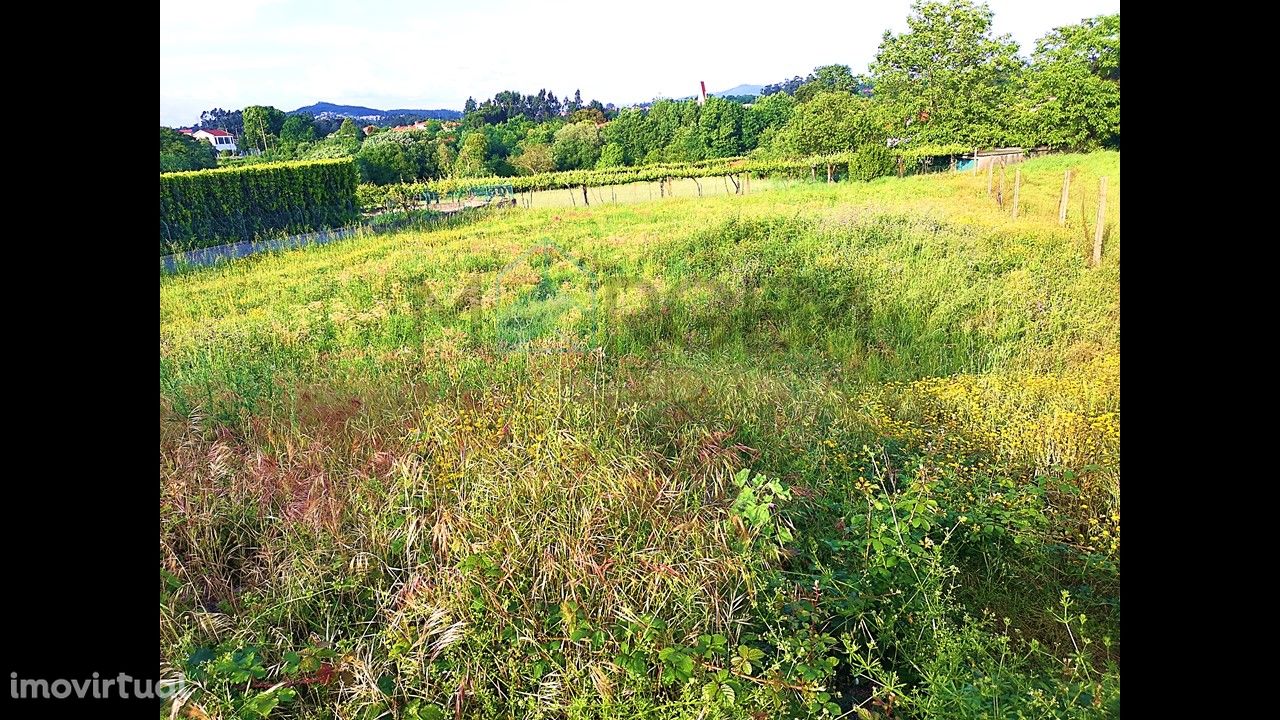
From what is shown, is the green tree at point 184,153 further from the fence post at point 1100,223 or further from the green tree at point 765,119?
the fence post at point 1100,223

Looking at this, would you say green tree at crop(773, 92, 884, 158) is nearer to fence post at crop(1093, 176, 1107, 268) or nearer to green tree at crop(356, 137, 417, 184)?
fence post at crop(1093, 176, 1107, 268)

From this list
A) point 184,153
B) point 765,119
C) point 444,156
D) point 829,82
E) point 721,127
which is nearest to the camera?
point 184,153

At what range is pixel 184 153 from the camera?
299 inches

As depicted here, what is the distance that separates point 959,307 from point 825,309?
1034mm

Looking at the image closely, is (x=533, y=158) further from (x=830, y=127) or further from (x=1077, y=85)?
(x=1077, y=85)

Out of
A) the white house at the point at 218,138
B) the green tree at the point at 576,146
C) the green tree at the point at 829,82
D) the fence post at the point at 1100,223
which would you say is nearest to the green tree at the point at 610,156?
the green tree at the point at 576,146

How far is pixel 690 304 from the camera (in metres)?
5.75

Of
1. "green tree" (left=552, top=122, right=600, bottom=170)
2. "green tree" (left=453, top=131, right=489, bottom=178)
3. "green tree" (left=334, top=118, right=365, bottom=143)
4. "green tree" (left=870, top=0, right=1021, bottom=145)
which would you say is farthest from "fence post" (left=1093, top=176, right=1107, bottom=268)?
"green tree" (left=334, top=118, right=365, bottom=143)

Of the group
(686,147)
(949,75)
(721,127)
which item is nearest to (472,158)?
(686,147)

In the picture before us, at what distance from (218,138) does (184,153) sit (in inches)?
22.1

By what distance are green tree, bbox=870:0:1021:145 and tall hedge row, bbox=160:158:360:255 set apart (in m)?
6.78

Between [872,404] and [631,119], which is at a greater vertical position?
[631,119]
